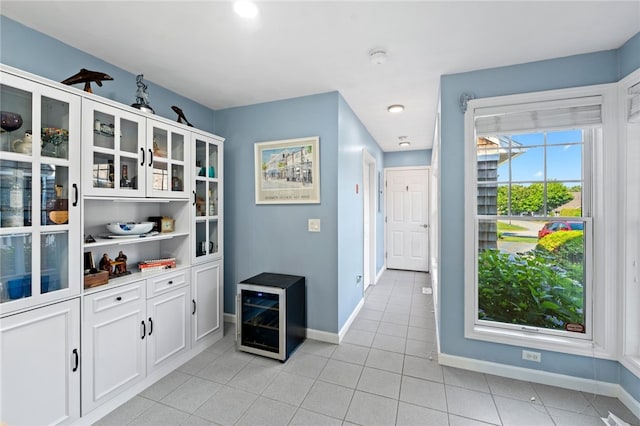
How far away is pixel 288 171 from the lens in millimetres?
2908

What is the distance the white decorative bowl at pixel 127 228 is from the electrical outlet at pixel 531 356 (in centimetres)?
327

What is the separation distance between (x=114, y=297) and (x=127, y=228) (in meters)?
0.52

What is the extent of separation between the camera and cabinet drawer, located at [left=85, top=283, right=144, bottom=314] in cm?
176

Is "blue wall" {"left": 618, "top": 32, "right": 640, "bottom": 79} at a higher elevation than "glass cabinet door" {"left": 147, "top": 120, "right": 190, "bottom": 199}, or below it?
higher

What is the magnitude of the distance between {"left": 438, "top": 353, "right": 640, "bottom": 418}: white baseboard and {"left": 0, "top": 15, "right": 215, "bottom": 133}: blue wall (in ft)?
11.8

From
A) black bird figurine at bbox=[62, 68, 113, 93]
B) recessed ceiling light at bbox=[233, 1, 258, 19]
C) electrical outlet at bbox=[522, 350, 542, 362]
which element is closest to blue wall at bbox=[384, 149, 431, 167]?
electrical outlet at bbox=[522, 350, 542, 362]

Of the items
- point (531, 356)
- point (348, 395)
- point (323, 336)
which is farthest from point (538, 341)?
point (323, 336)

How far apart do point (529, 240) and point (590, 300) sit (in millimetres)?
584

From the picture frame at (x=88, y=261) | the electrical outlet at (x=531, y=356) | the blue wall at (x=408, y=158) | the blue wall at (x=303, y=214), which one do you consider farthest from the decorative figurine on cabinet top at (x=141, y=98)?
the blue wall at (x=408, y=158)

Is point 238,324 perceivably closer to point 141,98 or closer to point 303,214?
point 303,214

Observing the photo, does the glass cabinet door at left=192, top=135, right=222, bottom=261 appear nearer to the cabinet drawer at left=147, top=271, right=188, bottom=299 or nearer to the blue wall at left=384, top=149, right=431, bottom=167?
the cabinet drawer at left=147, top=271, right=188, bottom=299

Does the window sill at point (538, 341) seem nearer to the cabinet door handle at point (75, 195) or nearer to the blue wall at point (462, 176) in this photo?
the blue wall at point (462, 176)

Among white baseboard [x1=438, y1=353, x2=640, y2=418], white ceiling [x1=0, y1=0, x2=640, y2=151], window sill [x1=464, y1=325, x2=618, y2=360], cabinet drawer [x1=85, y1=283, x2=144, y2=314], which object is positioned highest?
white ceiling [x1=0, y1=0, x2=640, y2=151]

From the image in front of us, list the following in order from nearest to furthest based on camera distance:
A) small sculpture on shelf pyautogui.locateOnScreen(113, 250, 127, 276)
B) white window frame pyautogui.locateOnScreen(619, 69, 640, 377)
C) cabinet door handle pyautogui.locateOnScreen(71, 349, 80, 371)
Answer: cabinet door handle pyautogui.locateOnScreen(71, 349, 80, 371) → white window frame pyautogui.locateOnScreen(619, 69, 640, 377) → small sculpture on shelf pyautogui.locateOnScreen(113, 250, 127, 276)
